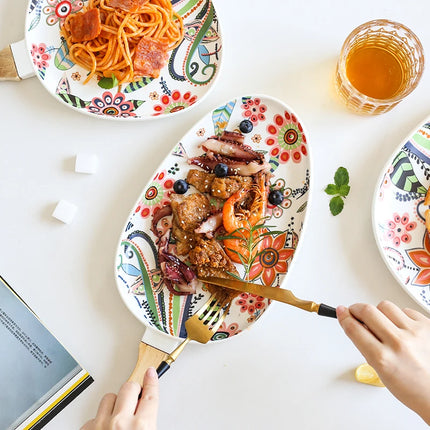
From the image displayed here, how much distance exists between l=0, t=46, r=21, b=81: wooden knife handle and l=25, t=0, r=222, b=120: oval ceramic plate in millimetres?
87

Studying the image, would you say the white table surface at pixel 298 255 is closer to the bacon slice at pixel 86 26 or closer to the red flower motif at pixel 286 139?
the red flower motif at pixel 286 139

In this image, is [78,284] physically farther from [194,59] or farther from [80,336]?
[194,59]

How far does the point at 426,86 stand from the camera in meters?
1.74

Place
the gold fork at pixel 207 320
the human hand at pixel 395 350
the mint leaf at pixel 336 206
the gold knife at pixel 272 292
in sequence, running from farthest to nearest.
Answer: the mint leaf at pixel 336 206, the gold fork at pixel 207 320, the gold knife at pixel 272 292, the human hand at pixel 395 350

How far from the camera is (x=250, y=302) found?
64.3 inches

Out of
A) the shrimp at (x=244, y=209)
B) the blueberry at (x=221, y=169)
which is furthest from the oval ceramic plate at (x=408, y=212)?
the blueberry at (x=221, y=169)

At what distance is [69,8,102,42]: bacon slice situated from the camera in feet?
5.56

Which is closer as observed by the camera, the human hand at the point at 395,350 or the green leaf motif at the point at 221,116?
the human hand at the point at 395,350

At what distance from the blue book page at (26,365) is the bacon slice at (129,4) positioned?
3.73ft

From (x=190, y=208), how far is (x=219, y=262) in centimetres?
21

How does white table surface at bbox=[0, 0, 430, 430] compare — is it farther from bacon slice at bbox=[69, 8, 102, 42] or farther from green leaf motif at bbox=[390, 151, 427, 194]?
bacon slice at bbox=[69, 8, 102, 42]

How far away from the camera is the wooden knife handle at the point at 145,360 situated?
1614mm

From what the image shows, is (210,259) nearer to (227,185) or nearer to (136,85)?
(227,185)

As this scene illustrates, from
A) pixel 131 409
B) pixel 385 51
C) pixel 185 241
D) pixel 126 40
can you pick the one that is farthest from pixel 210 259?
pixel 385 51
